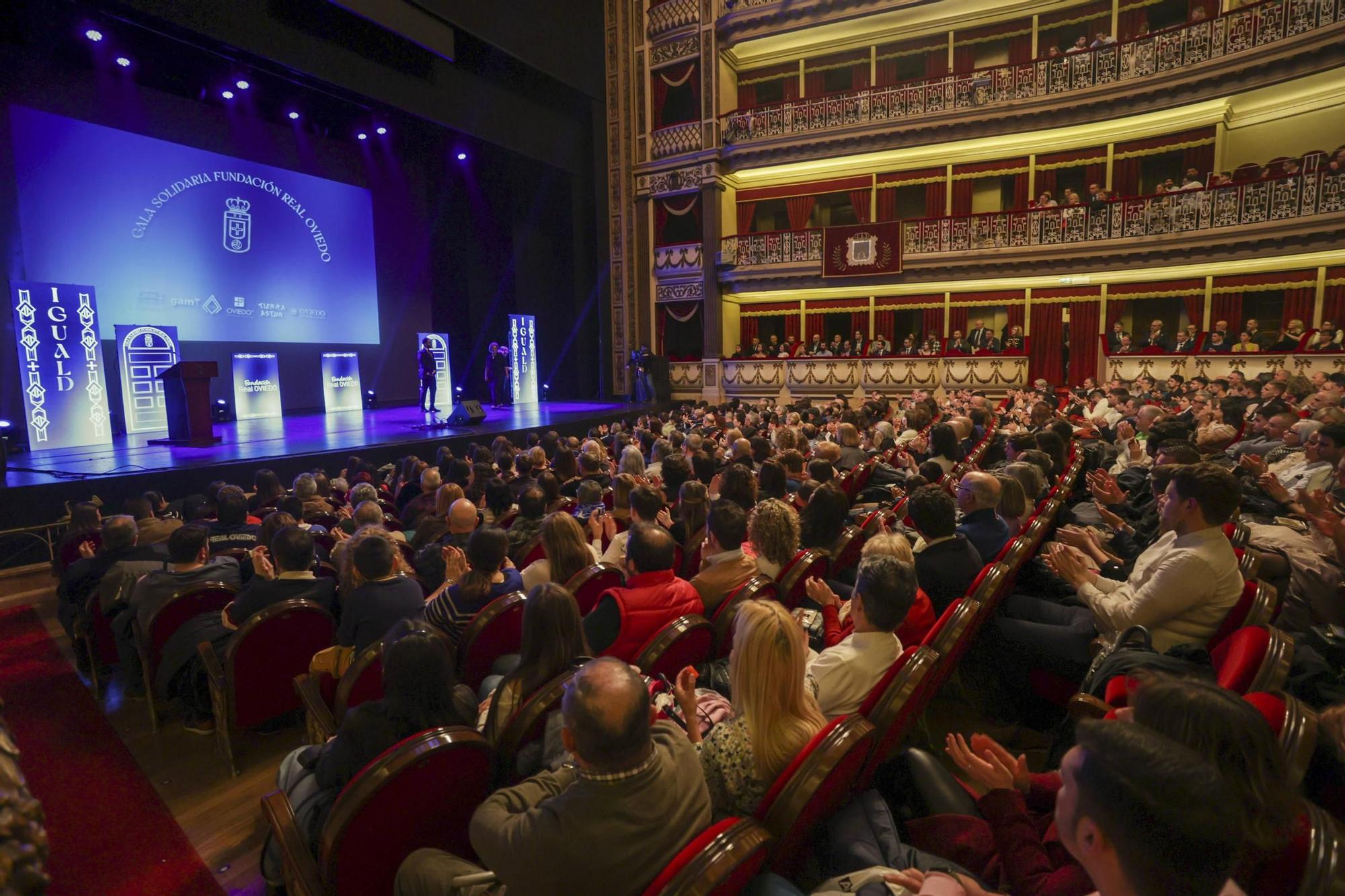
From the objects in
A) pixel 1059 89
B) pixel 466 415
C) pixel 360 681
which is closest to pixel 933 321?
pixel 1059 89

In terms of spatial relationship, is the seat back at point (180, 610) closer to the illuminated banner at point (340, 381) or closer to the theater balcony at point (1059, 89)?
the illuminated banner at point (340, 381)

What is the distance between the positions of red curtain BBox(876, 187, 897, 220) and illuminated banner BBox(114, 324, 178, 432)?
13.1 metres

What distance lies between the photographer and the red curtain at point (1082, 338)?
12.6 metres

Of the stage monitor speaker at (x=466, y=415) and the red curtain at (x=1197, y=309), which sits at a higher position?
the red curtain at (x=1197, y=309)

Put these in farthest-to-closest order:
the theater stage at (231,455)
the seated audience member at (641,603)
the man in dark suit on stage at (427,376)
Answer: the man in dark suit on stage at (427,376) → the theater stage at (231,455) → the seated audience member at (641,603)

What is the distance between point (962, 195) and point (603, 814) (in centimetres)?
1557

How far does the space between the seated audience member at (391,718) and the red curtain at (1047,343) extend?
13.0 meters

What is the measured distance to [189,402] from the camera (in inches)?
295

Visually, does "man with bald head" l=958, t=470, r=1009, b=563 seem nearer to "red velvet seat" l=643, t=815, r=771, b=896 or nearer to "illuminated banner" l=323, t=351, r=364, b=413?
"red velvet seat" l=643, t=815, r=771, b=896

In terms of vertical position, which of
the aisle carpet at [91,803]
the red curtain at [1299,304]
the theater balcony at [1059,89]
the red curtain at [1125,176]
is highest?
the theater balcony at [1059,89]

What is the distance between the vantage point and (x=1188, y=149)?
12258 millimetres

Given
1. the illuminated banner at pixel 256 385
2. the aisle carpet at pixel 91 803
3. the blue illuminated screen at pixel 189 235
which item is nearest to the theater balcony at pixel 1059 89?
the blue illuminated screen at pixel 189 235

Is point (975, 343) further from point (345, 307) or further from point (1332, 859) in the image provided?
point (1332, 859)

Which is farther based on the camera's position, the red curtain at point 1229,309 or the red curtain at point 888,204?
the red curtain at point 888,204
